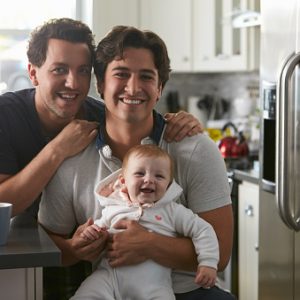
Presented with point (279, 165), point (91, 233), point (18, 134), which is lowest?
point (91, 233)

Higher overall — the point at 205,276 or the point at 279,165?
the point at 279,165

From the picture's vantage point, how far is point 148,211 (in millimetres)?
1826

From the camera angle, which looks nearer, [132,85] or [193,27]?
[132,85]

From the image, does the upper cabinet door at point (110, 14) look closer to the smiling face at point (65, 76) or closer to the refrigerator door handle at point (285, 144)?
the refrigerator door handle at point (285, 144)

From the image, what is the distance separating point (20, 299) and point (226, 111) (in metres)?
3.24

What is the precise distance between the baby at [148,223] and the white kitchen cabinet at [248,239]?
168 centimetres

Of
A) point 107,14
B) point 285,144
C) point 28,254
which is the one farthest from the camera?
point 107,14

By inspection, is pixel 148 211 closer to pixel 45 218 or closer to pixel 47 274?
pixel 45 218

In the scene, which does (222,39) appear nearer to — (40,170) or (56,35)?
(56,35)

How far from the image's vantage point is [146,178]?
180cm

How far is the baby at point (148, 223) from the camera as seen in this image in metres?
1.79

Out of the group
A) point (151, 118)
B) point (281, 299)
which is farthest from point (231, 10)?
point (151, 118)

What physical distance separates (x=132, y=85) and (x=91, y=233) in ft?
1.34

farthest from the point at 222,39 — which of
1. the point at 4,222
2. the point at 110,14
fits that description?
the point at 4,222
